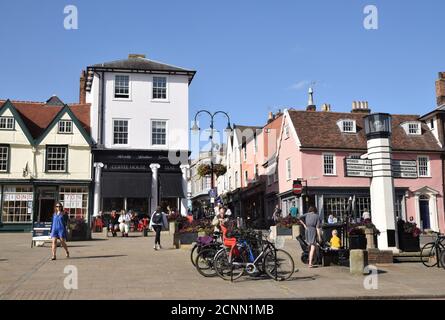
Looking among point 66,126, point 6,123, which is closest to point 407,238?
point 66,126

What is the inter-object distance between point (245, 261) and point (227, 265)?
45cm

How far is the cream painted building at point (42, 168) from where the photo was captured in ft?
111

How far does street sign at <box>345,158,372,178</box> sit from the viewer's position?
16.2 meters

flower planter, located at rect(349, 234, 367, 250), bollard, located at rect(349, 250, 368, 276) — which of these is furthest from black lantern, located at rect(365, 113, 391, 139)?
bollard, located at rect(349, 250, 368, 276)

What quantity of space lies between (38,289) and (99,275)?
Answer: 2126 mm

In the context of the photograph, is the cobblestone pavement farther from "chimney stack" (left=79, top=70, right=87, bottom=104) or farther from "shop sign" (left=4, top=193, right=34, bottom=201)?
"chimney stack" (left=79, top=70, right=87, bottom=104)

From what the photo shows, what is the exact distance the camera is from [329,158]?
36.7 metres

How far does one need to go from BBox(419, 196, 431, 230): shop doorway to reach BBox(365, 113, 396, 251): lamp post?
72.8 feet

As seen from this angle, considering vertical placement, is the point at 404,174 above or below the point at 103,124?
below

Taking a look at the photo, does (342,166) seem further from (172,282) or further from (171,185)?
(172,282)

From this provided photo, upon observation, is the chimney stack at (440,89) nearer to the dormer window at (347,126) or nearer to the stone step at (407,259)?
A: the dormer window at (347,126)

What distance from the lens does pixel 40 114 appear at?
3688cm
